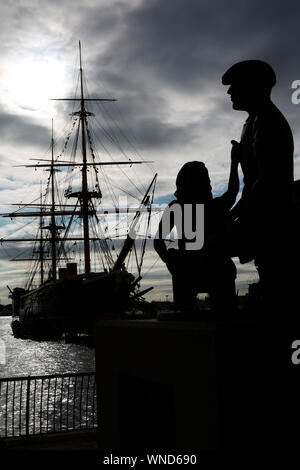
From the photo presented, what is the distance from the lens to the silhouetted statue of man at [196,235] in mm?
3375

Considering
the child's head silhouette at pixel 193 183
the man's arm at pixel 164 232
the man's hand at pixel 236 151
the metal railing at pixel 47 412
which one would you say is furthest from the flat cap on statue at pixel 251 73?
the metal railing at pixel 47 412

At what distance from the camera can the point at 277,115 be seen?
314 centimetres

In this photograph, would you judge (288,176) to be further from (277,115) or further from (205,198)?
(205,198)

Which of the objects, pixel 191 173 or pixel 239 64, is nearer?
pixel 239 64

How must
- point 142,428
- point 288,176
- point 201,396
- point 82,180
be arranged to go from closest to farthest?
point 201,396
point 288,176
point 142,428
point 82,180

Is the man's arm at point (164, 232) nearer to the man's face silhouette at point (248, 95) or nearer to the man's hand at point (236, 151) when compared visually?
the man's hand at point (236, 151)

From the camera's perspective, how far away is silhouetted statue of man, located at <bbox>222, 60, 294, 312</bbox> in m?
3.00

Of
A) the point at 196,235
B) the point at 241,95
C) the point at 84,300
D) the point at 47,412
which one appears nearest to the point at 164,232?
the point at 196,235

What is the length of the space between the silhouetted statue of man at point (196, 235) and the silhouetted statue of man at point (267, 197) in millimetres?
237

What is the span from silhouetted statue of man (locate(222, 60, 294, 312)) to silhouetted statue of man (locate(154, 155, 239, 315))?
237 mm

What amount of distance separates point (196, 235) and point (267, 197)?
0.72 meters

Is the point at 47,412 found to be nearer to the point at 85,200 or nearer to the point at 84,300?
the point at 84,300

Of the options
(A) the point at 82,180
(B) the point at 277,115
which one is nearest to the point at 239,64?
(B) the point at 277,115
